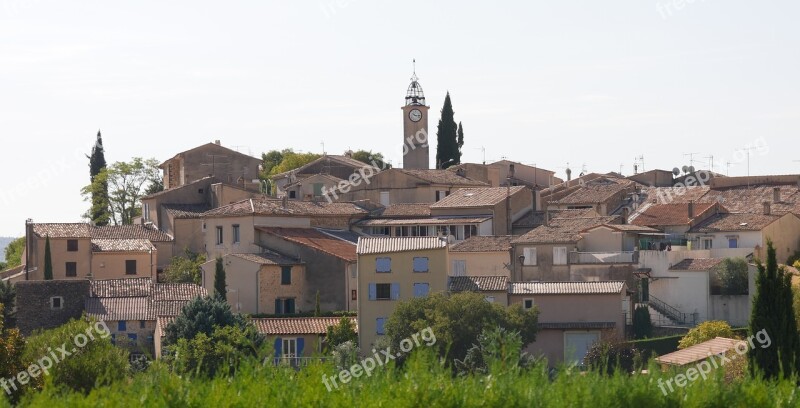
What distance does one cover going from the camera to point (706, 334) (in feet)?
152

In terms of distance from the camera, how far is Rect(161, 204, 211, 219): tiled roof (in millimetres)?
65875

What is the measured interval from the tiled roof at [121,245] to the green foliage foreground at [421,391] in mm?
43007

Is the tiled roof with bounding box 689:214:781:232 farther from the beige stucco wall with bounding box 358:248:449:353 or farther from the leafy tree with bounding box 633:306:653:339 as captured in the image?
the beige stucco wall with bounding box 358:248:449:353

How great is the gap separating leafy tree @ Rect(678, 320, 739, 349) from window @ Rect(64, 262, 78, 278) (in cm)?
2665

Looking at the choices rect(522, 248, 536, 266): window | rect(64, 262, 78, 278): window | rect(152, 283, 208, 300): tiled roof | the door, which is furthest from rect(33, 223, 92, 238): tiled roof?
the door

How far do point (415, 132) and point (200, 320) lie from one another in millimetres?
41381

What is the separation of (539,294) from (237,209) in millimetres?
15456

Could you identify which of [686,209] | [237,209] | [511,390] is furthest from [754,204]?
[511,390]

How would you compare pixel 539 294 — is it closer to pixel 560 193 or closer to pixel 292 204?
pixel 292 204

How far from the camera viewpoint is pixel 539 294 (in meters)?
49.9

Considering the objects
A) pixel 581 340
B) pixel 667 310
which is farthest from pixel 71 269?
pixel 667 310

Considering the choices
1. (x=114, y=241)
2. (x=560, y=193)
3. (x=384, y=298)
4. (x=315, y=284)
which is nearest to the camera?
(x=384, y=298)

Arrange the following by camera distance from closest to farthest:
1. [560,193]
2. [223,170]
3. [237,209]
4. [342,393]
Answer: [342,393] → [237,209] → [560,193] → [223,170]

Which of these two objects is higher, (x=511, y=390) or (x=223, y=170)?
(x=223, y=170)
